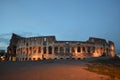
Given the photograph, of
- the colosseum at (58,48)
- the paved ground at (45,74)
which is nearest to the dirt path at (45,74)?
the paved ground at (45,74)

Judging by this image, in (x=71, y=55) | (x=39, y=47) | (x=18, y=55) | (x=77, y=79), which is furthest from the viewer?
(x=18, y=55)

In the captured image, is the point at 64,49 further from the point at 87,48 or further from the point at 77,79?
the point at 77,79

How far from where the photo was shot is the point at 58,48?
54750 mm

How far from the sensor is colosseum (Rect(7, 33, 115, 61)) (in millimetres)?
54344

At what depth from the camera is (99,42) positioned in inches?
2344

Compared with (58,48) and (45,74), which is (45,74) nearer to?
(45,74)

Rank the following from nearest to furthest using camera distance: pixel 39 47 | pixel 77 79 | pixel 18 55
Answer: pixel 77 79 < pixel 39 47 < pixel 18 55

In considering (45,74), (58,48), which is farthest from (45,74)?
(58,48)

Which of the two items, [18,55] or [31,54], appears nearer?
[31,54]

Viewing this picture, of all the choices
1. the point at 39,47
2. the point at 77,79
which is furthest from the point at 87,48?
the point at 77,79

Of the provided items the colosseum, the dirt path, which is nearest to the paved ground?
the dirt path

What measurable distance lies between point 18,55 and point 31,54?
22.6ft

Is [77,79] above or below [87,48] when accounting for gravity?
below

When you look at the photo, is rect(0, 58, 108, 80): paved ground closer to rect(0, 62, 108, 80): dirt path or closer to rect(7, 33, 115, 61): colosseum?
rect(0, 62, 108, 80): dirt path
